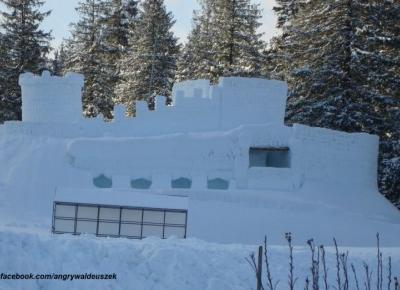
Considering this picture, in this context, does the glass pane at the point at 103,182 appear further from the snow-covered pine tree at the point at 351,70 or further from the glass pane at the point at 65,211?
the snow-covered pine tree at the point at 351,70

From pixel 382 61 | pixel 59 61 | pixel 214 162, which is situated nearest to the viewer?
pixel 214 162

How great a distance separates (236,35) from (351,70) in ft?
30.5

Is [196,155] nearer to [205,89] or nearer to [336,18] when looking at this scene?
[205,89]

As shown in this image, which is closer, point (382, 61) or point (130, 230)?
point (130, 230)

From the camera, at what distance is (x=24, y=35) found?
35.2 meters

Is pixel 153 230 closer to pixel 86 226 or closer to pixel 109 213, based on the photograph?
pixel 109 213

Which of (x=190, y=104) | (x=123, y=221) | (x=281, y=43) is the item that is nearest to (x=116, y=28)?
(x=281, y=43)

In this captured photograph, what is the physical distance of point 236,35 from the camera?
34.6m

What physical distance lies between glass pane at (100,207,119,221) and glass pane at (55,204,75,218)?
72cm

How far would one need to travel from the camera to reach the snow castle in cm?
1956

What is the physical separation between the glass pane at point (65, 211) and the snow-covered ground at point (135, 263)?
485 centimetres

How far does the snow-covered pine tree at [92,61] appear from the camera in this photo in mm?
35062

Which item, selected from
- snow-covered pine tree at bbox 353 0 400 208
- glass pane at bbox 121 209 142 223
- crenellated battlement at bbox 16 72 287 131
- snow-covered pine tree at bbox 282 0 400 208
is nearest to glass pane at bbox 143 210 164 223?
glass pane at bbox 121 209 142 223

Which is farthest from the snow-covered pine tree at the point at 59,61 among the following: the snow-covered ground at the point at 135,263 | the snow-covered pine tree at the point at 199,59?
the snow-covered ground at the point at 135,263
